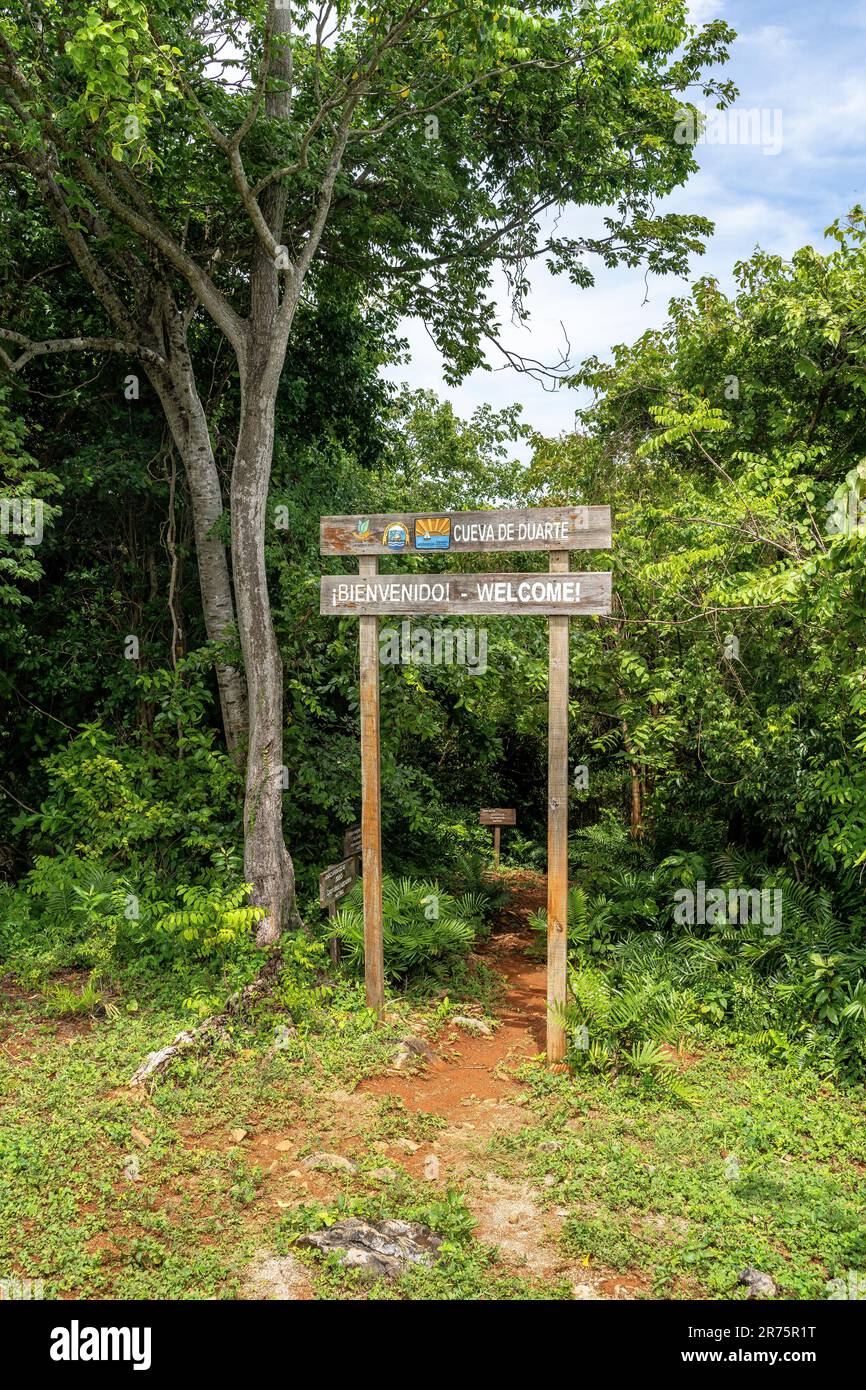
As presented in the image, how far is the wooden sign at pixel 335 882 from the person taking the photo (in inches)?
325

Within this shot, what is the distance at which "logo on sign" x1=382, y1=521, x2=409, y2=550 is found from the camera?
7.27 meters

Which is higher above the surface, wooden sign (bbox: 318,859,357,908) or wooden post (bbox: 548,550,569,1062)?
wooden post (bbox: 548,550,569,1062)

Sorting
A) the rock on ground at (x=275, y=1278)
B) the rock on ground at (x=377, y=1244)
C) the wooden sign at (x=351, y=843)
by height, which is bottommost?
the rock on ground at (x=275, y=1278)

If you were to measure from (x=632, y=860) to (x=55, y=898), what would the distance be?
6045mm

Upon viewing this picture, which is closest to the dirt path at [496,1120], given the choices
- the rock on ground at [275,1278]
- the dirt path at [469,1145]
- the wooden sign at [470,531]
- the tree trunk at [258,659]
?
the dirt path at [469,1145]

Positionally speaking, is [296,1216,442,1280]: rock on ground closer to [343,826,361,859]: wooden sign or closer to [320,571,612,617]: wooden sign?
[320,571,612,617]: wooden sign

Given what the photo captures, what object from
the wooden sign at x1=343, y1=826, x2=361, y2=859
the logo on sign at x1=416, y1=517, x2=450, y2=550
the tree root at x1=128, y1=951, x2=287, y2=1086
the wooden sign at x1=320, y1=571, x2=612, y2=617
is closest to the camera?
the tree root at x1=128, y1=951, x2=287, y2=1086

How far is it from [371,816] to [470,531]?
8.02 ft

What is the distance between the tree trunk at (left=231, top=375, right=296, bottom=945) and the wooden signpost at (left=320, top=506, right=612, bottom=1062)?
122cm

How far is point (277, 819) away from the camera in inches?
337

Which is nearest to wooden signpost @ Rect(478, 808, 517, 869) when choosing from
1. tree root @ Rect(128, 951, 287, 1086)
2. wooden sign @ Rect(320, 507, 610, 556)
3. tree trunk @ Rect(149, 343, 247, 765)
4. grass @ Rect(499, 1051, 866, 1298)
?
tree trunk @ Rect(149, 343, 247, 765)

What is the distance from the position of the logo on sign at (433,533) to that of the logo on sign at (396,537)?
0.13 m

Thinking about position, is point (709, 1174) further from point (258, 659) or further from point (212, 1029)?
point (258, 659)

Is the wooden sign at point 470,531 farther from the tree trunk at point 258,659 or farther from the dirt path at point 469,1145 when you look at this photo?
the dirt path at point 469,1145
